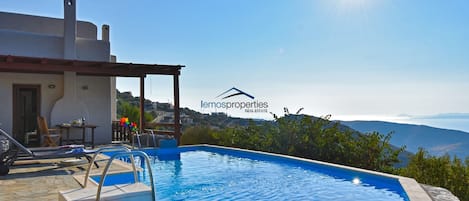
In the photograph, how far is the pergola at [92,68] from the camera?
10.7 m

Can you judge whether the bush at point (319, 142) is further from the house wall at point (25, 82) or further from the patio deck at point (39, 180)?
the house wall at point (25, 82)

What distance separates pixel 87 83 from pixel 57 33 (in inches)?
94.6

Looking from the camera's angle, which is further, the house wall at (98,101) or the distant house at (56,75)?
the house wall at (98,101)

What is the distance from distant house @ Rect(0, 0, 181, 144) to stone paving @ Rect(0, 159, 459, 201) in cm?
392

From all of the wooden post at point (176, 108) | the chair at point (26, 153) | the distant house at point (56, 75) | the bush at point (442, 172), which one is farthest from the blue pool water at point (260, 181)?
the distant house at point (56, 75)

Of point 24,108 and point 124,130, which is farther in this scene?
point 124,130

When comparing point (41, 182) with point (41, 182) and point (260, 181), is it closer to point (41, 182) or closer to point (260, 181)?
point (41, 182)

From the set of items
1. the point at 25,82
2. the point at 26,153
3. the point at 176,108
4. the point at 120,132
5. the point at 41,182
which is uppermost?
the point at 25,82

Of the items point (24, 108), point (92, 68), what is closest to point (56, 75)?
point (24, 108)

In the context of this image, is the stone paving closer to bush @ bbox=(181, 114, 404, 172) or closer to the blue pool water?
the blue pool water

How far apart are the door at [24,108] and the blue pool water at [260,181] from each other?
4.76 m

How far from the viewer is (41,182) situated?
6.47 meters

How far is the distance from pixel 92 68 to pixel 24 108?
2.83 m

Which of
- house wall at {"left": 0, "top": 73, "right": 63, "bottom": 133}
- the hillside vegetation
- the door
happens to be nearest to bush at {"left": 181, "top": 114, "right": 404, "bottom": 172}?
the hillside vegetation
